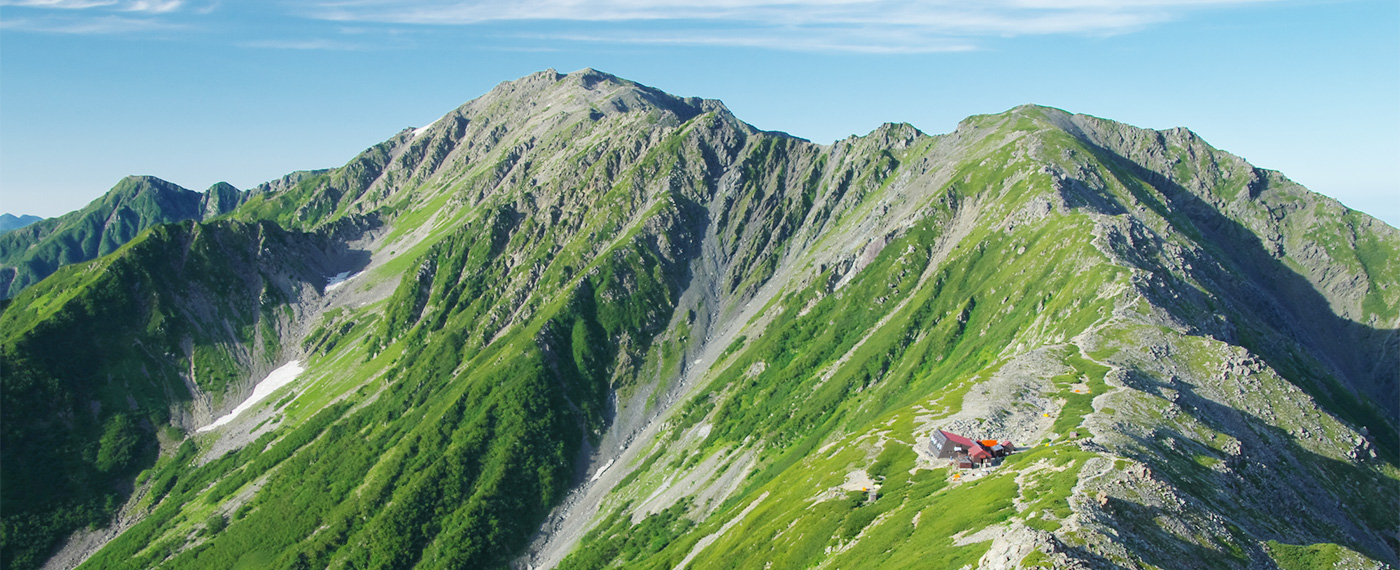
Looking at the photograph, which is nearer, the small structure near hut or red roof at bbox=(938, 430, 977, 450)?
the small structure near hut

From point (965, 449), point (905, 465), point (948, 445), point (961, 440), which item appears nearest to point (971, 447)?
point (965, 449)

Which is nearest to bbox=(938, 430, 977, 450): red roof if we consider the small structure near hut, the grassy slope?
the small structure near hut

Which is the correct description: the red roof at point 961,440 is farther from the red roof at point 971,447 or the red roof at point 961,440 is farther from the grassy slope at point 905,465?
the grassy slope at point 905,465

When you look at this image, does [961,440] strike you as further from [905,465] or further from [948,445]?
[905,465]

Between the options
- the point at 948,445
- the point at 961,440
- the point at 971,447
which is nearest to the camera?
the point at 971,447

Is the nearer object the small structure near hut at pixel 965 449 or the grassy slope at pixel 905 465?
the grassy slope at pixel 905 465

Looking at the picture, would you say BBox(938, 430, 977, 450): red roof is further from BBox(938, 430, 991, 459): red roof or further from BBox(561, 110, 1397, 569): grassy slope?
BBox(561, 110, 1397, 569): grassy slope

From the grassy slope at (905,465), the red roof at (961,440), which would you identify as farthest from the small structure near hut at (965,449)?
the grassy slope at (905,465)

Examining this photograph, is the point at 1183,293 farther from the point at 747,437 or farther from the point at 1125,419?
the point at 747,437
